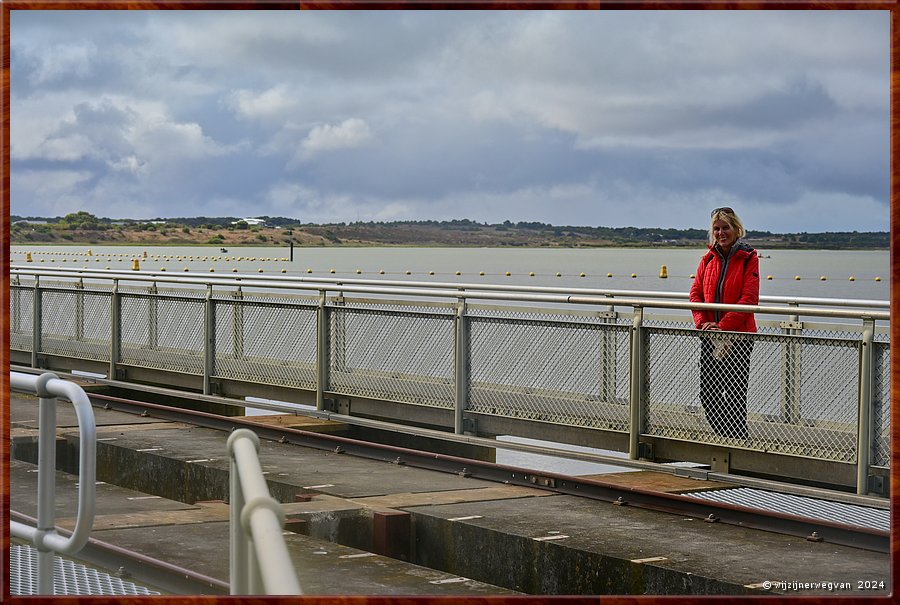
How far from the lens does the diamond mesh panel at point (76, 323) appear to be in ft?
54.4

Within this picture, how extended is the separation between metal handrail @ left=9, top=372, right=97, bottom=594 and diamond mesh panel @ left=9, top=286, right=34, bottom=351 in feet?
43.7

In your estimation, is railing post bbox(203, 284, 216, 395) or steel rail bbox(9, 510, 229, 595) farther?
railing post bbox(203, 284, 216, 395)

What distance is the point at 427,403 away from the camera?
11.6 meters

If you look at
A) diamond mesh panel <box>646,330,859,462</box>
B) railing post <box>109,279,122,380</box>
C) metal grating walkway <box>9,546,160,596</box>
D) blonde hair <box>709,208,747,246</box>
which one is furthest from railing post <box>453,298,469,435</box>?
railing post <box>109,279,122,380</box>

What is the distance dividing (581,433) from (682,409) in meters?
1.04

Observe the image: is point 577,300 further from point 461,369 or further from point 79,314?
point 79,314

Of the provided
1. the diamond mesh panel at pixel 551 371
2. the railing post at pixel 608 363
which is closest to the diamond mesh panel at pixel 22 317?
the diamond mesh panel at pixel 551 371

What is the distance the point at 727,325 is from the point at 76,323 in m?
10.2

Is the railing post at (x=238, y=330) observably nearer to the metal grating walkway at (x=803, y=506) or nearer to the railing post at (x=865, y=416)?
the metal grating walkway at (x=803, y=506)

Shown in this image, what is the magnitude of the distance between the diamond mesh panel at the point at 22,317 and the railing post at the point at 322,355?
6998 mm

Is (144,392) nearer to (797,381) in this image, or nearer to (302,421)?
(302,421)

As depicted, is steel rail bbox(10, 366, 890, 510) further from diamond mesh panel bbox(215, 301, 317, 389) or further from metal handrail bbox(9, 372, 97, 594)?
metal handrail bbox(9, 372, 97, 594)

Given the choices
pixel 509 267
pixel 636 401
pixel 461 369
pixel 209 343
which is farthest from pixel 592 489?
pixel 509 267

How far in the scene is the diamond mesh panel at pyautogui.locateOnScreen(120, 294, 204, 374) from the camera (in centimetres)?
1471
